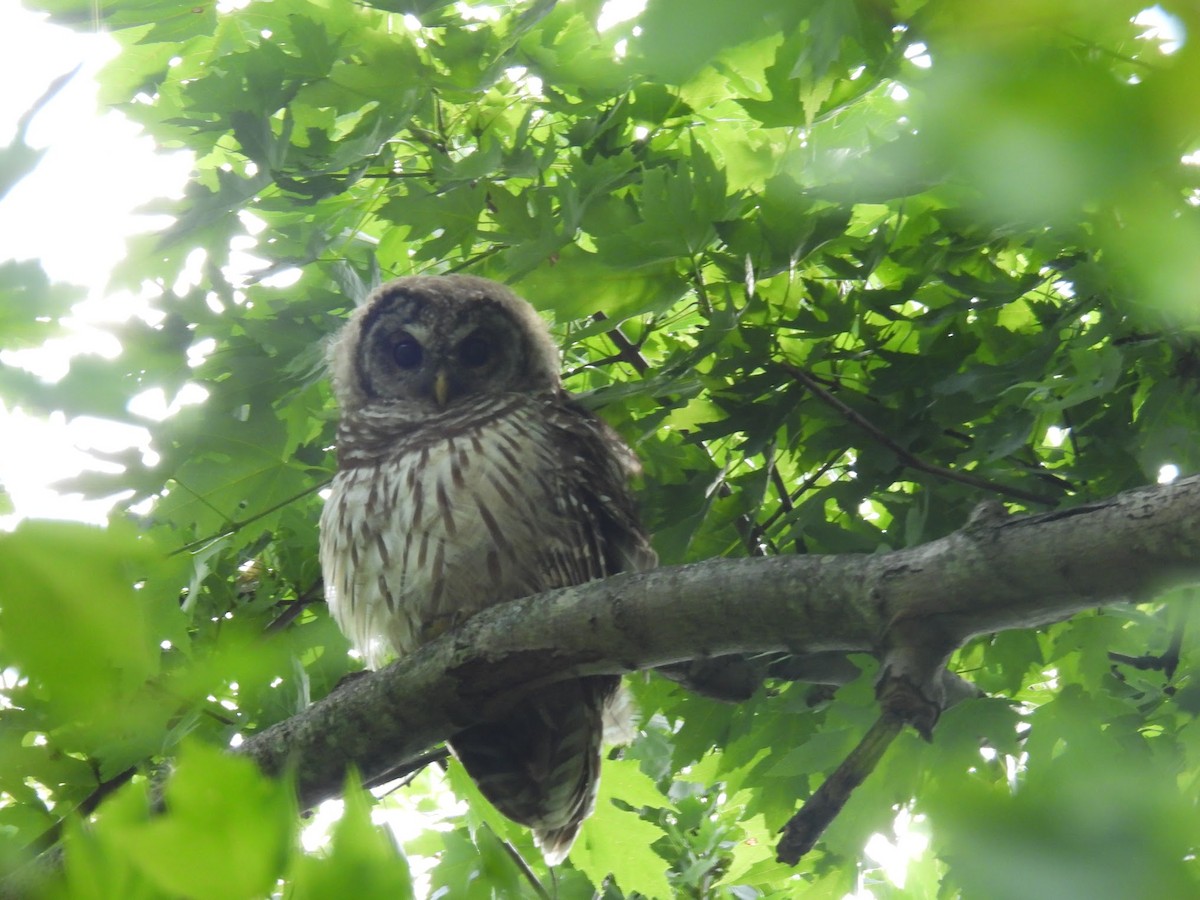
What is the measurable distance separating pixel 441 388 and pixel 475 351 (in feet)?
0.80

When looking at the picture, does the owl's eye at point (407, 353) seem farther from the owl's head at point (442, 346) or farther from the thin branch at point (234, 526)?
the thin branch at point (234, 526)

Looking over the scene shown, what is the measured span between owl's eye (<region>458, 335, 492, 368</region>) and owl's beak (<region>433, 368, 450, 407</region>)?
0.41 ft

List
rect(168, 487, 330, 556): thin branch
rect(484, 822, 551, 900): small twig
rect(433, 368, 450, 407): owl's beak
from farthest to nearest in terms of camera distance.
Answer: rect(433, 368, 450, 407): owl's beak, rect(168, 487, 330, 556): thin branch, rect(484, 822, 551, 900): small twig

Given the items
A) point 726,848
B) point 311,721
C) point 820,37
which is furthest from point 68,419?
point 726,848

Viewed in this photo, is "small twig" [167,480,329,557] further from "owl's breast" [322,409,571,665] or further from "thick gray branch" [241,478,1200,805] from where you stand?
"thick gray branch" [241,478,1200,805]

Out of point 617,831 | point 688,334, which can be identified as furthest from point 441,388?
point 617,831

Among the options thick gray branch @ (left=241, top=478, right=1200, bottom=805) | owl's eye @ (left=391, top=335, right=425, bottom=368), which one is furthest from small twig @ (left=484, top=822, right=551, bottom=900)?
owl's eye @ (left=391, top=335, right=425, bottom=368)

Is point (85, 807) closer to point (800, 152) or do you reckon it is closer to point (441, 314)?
point (800, 152)

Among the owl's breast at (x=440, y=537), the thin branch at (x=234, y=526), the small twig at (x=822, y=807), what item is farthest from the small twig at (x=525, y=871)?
the thin branch at (x=234, y=526)

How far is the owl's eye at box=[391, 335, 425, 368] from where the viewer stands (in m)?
4.64

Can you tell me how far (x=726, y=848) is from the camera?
4.95 m

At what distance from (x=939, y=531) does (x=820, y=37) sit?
66.0 inches

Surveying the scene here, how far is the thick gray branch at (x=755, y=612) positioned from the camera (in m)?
1.94

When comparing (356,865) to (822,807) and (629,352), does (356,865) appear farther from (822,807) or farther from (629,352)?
(629,352)
